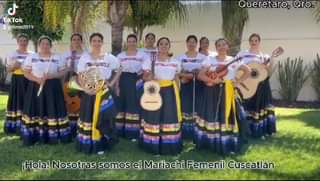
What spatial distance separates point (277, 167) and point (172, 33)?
990 centimetres

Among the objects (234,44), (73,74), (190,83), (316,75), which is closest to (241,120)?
(190,83)

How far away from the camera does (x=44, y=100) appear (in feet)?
26.2

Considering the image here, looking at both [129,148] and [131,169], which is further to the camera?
[129,148]

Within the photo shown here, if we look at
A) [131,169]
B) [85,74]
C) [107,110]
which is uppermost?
[85,74]

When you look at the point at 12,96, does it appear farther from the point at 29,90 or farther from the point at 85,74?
the point at 85,74

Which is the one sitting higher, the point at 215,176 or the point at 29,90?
the point at 29,90

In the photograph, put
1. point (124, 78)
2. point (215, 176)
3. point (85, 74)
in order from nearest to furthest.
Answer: point (215, 176) → point (85, 74) → point (124, 78)

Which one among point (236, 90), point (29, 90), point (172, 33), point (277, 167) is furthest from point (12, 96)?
point (172, 33)

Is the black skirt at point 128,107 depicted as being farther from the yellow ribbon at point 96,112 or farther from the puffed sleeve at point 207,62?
the puffed sleeve at point 207,62

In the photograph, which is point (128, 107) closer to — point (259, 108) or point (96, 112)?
point (96, 112)

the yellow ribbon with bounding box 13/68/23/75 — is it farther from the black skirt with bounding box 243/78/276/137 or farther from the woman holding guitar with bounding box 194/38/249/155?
the black skirt with bounding box 243/78/276/137

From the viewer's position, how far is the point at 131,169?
6.70 meters

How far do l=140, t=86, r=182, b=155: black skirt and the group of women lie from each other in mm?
14

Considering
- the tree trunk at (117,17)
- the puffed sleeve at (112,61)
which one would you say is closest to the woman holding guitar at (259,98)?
the puffed sleeve at (112,61)
